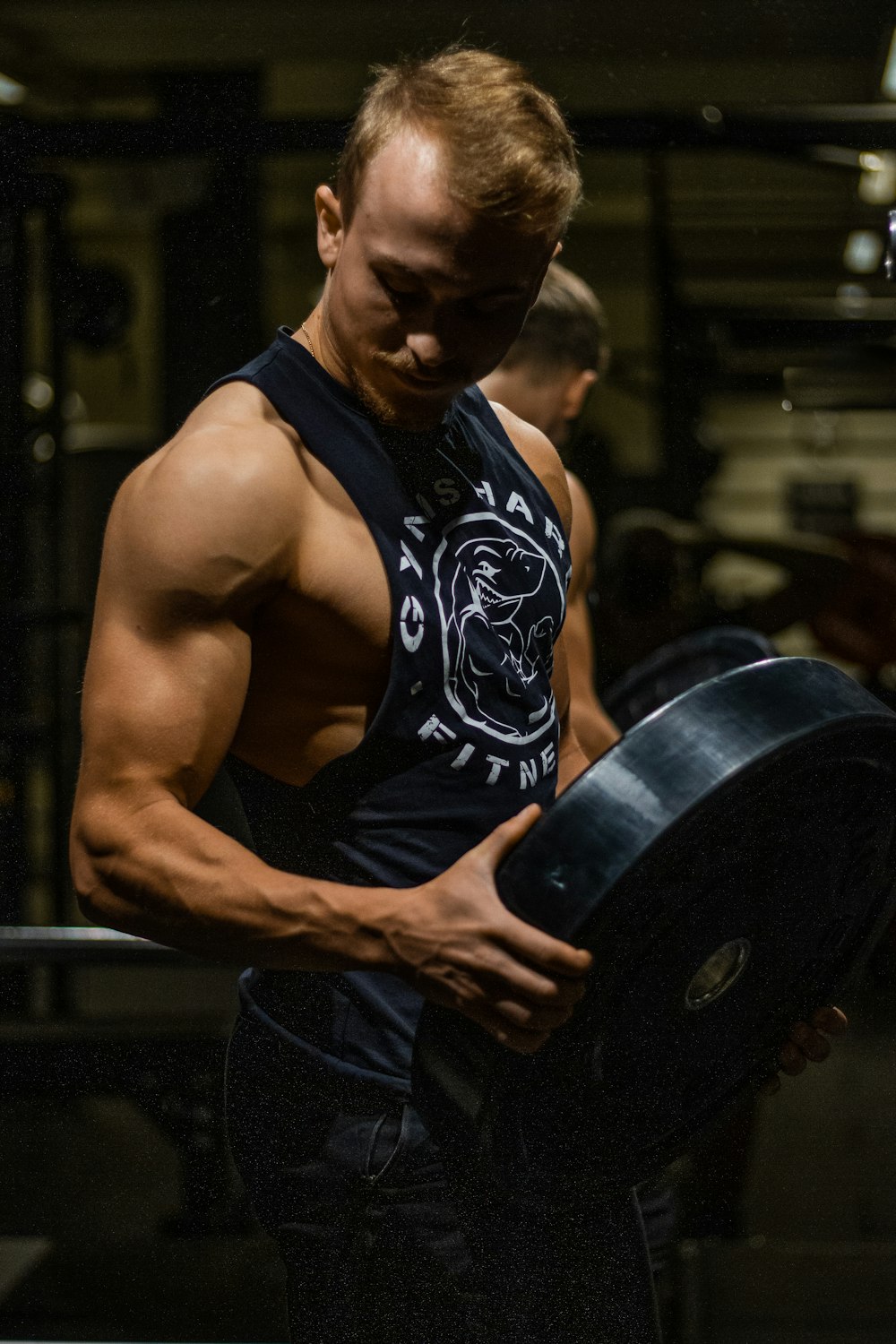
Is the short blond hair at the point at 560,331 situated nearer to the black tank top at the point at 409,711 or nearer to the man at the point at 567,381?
the man at the point at 567,381

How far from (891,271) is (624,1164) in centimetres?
112

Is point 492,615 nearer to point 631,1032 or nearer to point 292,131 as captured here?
point 631,1032

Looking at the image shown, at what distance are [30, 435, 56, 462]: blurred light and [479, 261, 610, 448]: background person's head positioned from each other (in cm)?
64

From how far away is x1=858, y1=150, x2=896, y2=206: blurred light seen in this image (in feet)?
5.41

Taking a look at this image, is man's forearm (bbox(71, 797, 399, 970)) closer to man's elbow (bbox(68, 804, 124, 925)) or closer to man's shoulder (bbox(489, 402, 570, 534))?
man's elbow (bbox(68, 804, 124, 925))

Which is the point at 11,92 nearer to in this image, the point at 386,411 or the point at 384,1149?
the point at 386,411

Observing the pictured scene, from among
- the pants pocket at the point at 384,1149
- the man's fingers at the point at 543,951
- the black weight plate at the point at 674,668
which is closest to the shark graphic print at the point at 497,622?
the man's fingers at the point at 543,951

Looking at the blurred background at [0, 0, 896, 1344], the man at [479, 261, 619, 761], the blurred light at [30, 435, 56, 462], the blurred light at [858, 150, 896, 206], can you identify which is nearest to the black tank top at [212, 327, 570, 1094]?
the man at [479, 261, 619, 761]

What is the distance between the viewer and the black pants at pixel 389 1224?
3.43 ft

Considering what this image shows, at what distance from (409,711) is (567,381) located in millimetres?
755

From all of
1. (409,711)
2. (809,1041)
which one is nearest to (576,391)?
(409,711)

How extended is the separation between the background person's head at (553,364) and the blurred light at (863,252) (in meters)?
0.48

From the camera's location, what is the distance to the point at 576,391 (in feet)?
5.30

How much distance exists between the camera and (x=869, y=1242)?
190cm
